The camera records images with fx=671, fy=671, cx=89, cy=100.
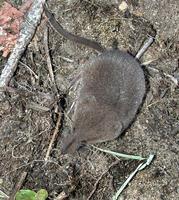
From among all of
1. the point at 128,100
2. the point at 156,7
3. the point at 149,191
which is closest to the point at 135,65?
→ the point at 128,100

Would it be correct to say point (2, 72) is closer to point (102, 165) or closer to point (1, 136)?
A: point (1, 136)

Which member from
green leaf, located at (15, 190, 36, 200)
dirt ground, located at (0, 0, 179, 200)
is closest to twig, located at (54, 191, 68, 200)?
dirt ground, located at (0, 0, 179, 200)

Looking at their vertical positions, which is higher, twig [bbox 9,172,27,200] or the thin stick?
the thin stick

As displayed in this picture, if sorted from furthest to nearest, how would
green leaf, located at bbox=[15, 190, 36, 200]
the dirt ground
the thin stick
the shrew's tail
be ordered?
the thin stick < the shrew's tail < the dirt ground < green leaf, located at bbox=[15, 190, 36, 200]

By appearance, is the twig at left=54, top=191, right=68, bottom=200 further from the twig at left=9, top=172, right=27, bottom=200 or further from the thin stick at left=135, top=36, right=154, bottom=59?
the thin stick at left=135, top=36, right=154, bottom=59

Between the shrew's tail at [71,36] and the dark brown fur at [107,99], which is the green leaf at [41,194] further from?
the shrew's tail at [71,36]

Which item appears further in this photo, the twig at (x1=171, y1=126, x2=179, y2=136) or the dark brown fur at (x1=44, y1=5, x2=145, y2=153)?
the twig at (x1=171, y1=126, x2=179, y2=136)
